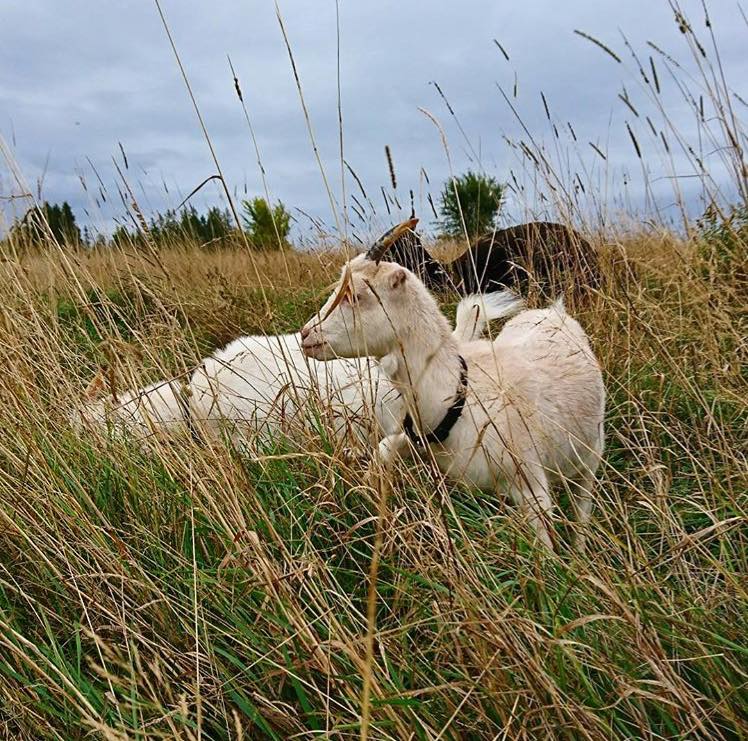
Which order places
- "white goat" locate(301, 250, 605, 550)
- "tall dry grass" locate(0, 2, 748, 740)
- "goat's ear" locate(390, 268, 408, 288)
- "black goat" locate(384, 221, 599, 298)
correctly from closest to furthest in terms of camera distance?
"tall dry grass" locate(0, 2, 748, 740), "white goat" locate(301, 250, 605, 550), "goat's ear" locate(390, 268, 408, 288), "black goat" locate(384, 221, 599, 298)

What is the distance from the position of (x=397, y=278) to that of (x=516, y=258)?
300 centimetres

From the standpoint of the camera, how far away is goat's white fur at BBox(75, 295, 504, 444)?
7.61ft

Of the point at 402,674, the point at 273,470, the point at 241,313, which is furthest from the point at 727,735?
the point at 241,313

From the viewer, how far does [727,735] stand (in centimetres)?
134

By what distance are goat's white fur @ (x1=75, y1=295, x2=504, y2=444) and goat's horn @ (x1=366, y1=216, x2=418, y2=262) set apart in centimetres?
36

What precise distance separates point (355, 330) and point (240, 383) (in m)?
1.06

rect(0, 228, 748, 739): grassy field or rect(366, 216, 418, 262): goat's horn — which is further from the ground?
rect(366, 216, 418, 262): goat's horn

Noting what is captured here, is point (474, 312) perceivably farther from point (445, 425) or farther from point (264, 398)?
point (264, 398)

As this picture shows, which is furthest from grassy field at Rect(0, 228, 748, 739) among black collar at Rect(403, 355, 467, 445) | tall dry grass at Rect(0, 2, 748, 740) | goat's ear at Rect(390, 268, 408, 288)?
goat's ear at Rect(390, 268, 408, 288)

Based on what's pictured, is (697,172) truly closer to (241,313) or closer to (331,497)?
(331,497)

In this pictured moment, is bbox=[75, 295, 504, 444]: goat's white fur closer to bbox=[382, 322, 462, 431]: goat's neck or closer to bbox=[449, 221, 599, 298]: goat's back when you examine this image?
bbox=[382, 322, 462, 431]: goat's neck

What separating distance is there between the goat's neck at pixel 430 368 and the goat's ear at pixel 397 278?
185mm

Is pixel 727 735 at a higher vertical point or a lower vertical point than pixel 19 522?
lower

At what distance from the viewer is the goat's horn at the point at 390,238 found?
7.45ft
